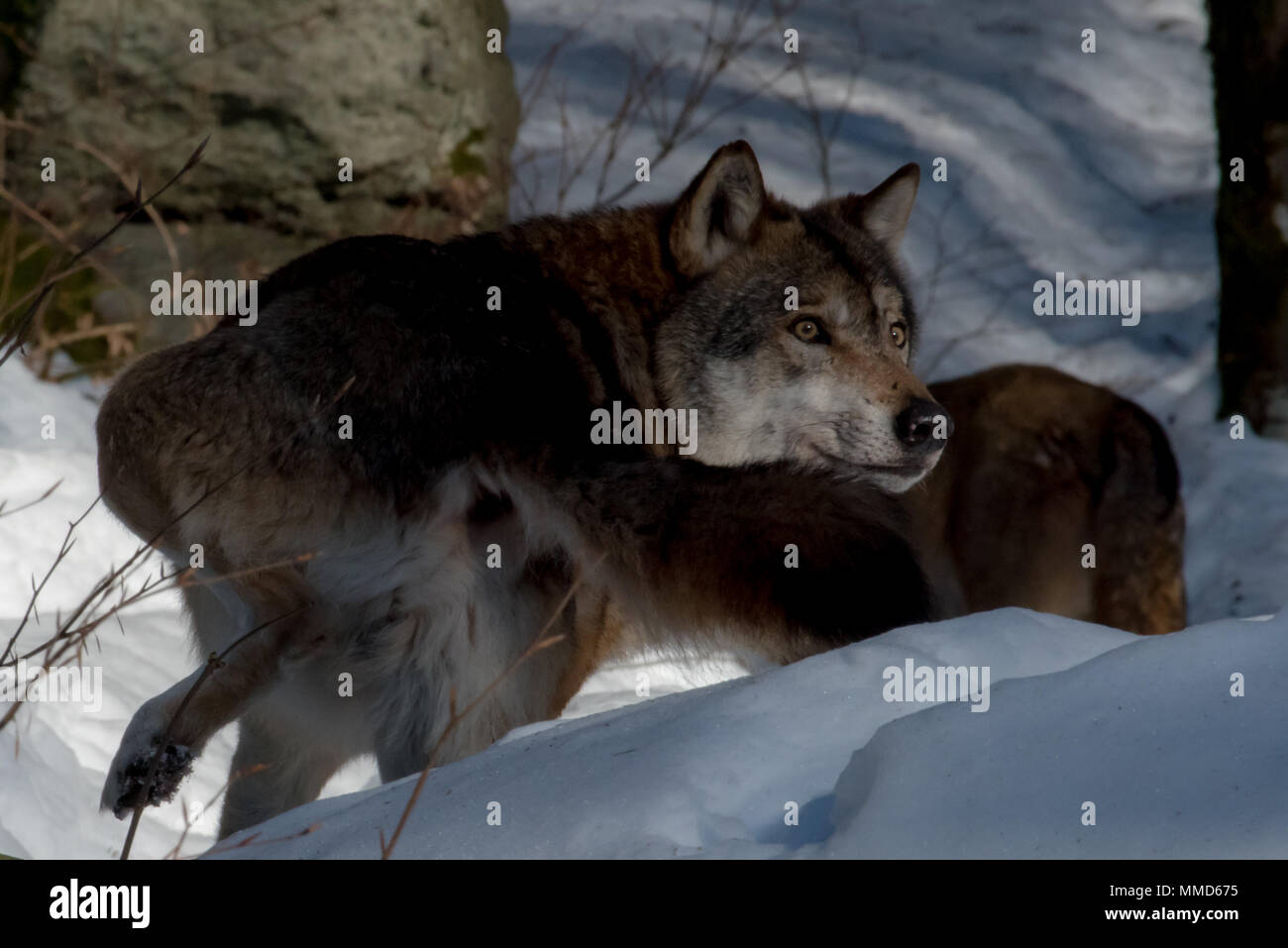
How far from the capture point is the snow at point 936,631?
2.05 meters

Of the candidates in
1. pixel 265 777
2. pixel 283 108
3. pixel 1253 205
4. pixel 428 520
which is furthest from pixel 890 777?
pixel 283 108

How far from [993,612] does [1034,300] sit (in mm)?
7078

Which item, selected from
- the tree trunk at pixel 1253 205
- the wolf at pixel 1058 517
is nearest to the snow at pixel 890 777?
the wolf at pixel 1058 517

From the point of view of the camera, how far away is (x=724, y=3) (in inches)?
452

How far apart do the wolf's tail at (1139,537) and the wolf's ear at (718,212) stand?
2.54m

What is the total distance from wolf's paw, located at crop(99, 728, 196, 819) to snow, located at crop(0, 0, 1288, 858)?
7.1 inches

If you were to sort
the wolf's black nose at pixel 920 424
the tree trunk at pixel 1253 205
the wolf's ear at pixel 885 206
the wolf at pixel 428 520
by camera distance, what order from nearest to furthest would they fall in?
the wolf at pixel 428 520, the wolf's black nose at pixel 920 424, the wolf's ear at pixel 885 206, the tree trunk at pixel 1253 205

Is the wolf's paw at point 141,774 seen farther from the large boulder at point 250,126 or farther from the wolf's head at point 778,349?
the large boulder at point 250,126

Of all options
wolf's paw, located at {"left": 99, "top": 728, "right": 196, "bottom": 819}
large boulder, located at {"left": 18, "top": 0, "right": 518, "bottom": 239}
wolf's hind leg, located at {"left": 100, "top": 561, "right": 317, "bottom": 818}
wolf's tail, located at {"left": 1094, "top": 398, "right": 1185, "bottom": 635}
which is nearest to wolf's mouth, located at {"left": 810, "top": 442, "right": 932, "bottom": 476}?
wolf's hind leg, located at {"left": 100, "top": 561, "right": 317, "bottom": 818}

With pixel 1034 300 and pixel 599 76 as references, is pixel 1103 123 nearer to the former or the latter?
pixel 1034 300

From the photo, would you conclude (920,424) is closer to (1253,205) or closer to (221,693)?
(221,693)

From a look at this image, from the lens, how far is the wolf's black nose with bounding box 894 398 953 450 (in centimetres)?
386

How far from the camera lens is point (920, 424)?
3.86 metres

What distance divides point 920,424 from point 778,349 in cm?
46
